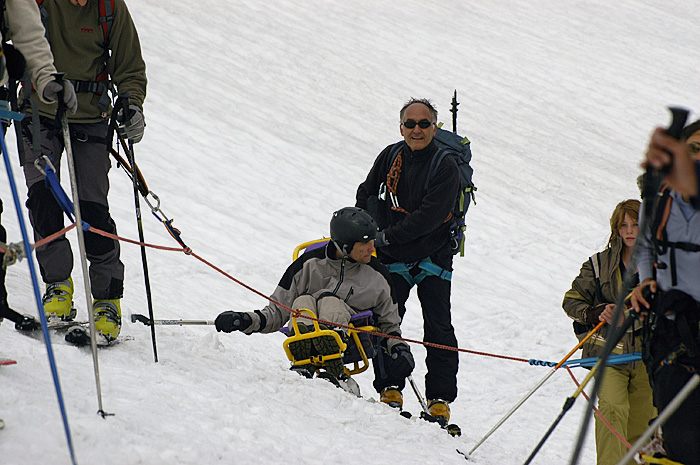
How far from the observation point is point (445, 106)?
20531 millimetres

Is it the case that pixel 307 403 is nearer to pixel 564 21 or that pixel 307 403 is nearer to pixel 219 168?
pixel 219 168

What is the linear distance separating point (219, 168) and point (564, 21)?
2147cm

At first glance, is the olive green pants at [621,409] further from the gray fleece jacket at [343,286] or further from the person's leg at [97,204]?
the person's leg at [97,204]

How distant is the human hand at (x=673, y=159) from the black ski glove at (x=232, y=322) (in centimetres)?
312

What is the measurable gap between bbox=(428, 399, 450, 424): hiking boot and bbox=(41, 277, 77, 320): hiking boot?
8.63 ft

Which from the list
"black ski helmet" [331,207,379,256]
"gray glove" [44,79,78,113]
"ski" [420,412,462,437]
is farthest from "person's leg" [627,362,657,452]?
"gray glove" [44,79,78,113]

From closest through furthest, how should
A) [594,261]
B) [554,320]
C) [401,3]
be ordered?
[594,261], [554,320], [401,3]

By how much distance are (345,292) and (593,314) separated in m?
1.64

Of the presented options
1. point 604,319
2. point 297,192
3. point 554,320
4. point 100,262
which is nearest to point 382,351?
point 604,319

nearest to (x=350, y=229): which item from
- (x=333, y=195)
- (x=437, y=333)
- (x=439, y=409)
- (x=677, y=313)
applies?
(x=437, y=333)

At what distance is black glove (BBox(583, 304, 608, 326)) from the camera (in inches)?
177

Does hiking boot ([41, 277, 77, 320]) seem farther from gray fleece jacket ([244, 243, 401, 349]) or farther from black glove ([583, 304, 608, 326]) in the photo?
black glove ([583, 304, 608, 326])

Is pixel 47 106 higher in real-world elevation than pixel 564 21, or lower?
lower

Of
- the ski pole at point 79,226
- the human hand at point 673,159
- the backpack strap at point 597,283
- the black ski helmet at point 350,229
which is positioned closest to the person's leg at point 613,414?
the backpack strap at point 597,283
